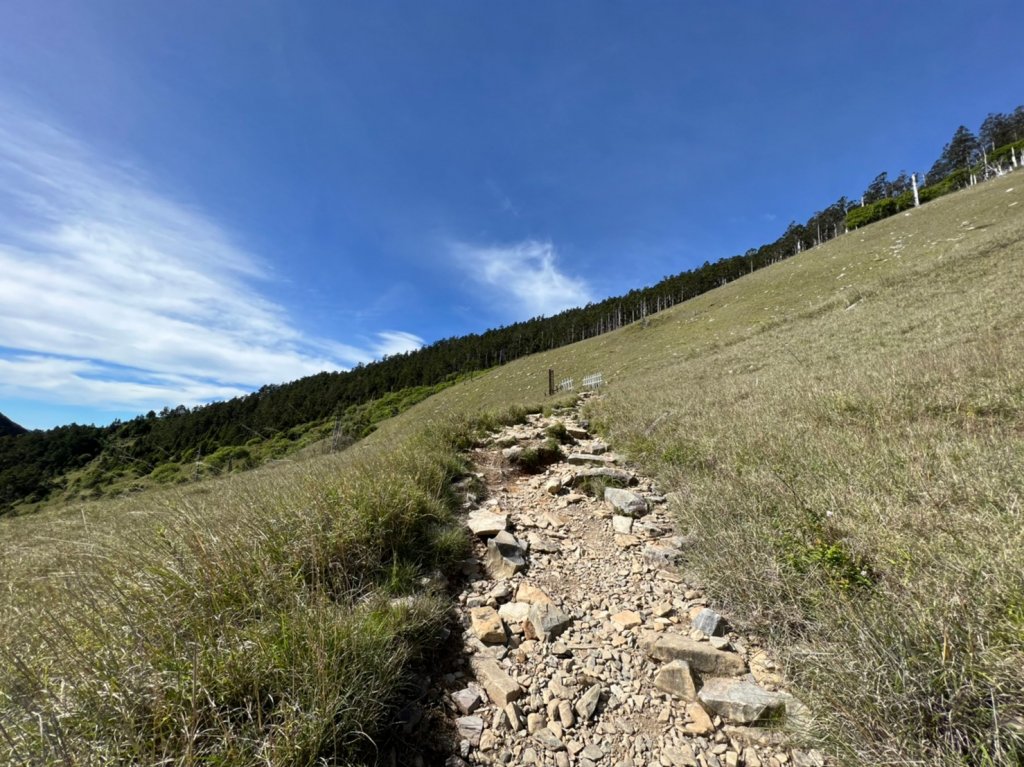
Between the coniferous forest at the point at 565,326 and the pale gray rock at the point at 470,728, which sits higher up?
the coniferous forest at the point at 565,326

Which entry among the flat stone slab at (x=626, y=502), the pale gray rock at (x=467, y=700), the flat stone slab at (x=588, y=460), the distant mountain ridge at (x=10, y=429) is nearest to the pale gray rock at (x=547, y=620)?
Result: the pale gray rock at (x=467, y=700)

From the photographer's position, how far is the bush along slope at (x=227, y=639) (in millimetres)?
1694

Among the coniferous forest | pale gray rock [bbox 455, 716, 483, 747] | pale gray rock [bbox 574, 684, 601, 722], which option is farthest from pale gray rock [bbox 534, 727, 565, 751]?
the coniferous forest

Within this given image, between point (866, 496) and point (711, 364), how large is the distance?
1381cm

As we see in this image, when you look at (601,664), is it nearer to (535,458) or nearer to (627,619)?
(627,619)

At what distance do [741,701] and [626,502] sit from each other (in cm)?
274

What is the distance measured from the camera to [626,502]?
194 inches

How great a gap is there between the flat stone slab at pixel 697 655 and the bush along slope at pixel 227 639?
1545 mm

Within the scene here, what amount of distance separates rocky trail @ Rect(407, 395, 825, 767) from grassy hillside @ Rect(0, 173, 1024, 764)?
0.94 ft

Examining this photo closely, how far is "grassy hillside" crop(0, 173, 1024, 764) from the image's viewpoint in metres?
1.72

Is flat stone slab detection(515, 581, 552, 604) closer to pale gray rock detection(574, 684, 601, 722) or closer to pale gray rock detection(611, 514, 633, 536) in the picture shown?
pale gray rock detection(574, 684, 601, 722)

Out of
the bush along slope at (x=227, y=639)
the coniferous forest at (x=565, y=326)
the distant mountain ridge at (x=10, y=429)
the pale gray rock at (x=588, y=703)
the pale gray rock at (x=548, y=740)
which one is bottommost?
the pale gray rock at (x=548, y=740)

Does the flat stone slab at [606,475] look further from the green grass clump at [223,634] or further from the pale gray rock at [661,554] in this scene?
the green grass clump at [223,634]

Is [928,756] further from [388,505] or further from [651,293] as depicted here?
[651,293]
